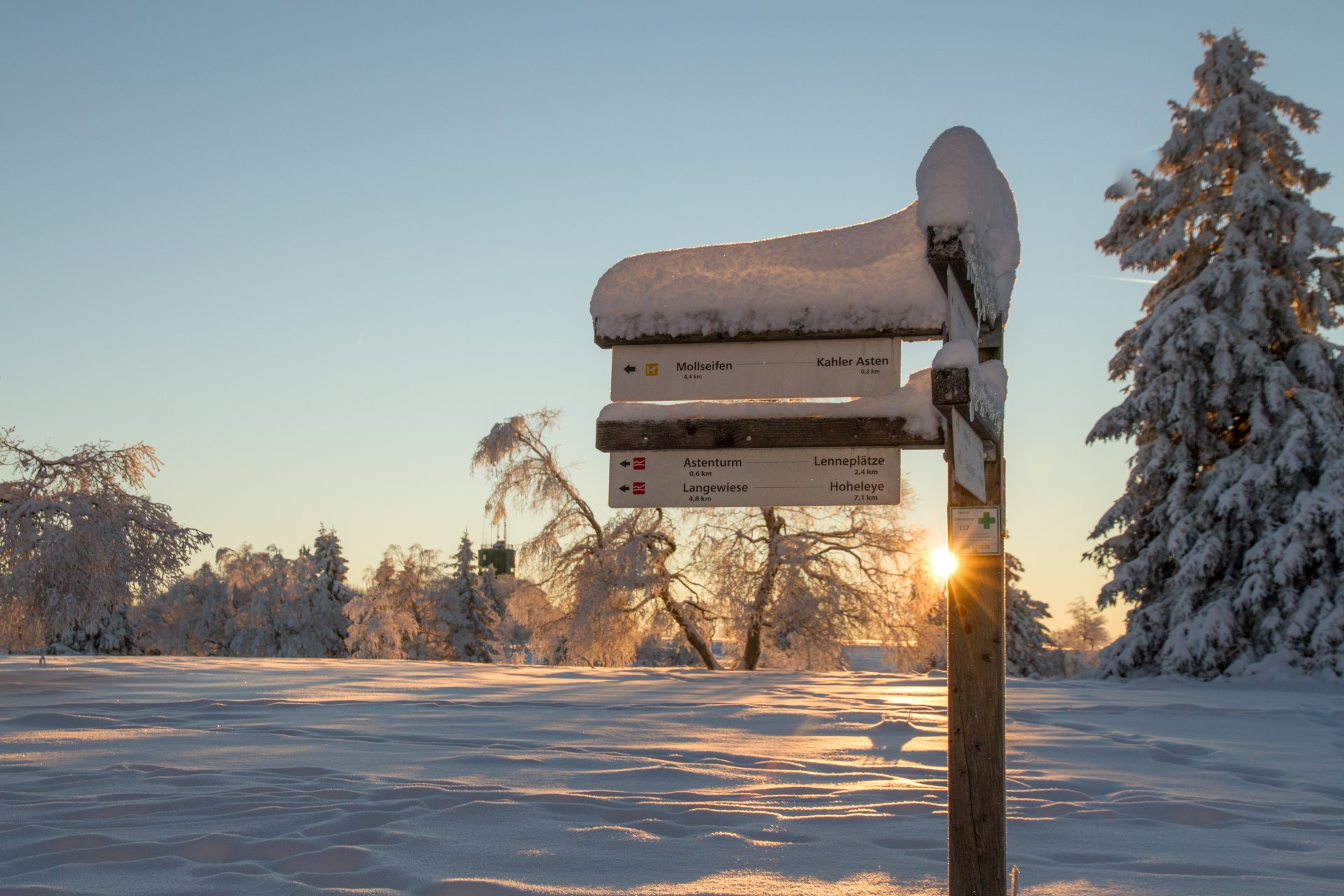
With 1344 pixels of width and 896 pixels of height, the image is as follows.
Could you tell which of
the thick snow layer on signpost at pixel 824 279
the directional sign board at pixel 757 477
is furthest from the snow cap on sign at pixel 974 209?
the directional sign board at pixel 757 477

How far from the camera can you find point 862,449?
4.44 meters

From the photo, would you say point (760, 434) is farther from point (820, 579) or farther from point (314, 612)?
point (314, 612)

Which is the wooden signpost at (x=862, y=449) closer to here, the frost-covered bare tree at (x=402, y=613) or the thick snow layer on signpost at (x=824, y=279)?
the thick snow layer on signpost at (x=824, y=279)

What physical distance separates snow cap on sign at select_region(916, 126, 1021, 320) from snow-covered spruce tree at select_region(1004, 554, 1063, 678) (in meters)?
30.2

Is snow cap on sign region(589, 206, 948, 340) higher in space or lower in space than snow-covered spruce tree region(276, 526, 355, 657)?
higher

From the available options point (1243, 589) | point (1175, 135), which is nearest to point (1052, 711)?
point (1243, 589)

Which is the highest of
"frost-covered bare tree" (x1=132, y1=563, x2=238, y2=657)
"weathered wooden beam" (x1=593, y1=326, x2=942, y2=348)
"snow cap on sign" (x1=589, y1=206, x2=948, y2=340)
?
"snow cap on sign" (x1=589, y1=206, x2=948, y2=340)

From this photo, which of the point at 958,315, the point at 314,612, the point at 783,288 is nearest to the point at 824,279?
the point at 783,288

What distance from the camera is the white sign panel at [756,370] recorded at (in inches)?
179

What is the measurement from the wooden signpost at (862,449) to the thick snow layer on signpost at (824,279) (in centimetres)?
A: 7

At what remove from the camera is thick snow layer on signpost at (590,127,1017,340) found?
A: 4.40 m

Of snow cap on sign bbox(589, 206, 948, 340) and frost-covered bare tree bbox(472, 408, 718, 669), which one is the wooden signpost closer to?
snow cap on sign bbox(589, 206, 948, 340)

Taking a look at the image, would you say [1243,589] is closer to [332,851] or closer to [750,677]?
[750,677]

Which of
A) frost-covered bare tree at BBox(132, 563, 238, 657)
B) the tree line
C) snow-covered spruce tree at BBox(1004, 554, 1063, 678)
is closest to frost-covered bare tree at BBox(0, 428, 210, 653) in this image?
the tree line
